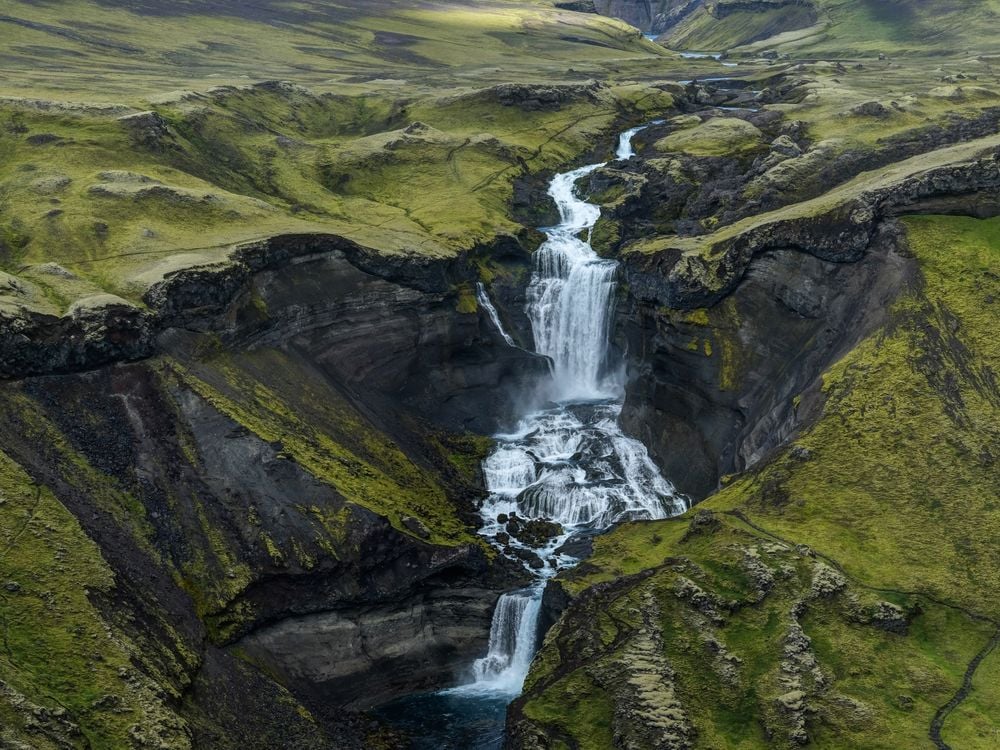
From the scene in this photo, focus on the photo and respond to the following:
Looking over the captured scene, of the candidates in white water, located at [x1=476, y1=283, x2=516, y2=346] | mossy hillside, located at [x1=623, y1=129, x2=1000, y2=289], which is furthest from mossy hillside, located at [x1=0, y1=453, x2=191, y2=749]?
mossy hillside, located at [x1=623, y1=129, x2=1000, y2=289]

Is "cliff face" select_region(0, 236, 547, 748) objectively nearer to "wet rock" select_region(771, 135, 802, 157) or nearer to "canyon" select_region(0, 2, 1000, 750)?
"canyon" select_region(0, 2, 1000, 750)

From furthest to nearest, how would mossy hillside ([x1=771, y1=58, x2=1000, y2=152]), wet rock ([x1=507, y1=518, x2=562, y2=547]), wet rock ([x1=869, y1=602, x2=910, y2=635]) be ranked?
mossy hillside ([x1=771, y1=58, x2=1000, y2=152]), wet rock ([x1=507, y1=518, x2=562, y2=547]), wet rock ([x1=869, y1=602, x2=910, y2=635])

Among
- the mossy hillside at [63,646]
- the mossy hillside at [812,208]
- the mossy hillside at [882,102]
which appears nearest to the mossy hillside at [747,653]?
the mossy hillside at [63,646]

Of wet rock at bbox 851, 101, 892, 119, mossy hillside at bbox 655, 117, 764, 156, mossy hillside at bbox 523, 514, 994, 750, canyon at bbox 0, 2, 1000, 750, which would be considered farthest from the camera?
mossy hillside at bbox 655, 117, 764, 156

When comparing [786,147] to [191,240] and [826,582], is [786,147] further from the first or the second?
[191,240]

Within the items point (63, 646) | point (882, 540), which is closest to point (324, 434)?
point (63, 646)

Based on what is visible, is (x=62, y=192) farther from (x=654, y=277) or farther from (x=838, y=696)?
(x=838, y=696)
